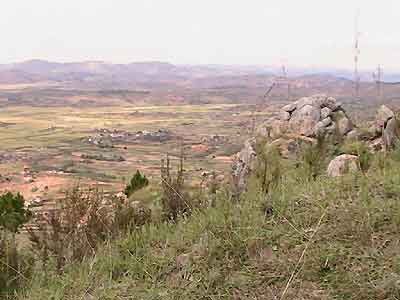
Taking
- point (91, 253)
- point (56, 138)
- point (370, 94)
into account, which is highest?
point (370, 94)

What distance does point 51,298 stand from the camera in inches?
159

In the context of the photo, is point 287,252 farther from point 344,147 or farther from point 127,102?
point 127,102

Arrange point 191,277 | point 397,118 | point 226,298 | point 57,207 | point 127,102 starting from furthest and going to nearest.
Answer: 1. point 127,102
2. point 397,118
3. point 57,207
4. point 191,277
5. point 226,298

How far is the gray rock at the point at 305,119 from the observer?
11.8 metres

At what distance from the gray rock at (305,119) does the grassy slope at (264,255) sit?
6.69m

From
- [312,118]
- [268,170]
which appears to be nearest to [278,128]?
[312,118]

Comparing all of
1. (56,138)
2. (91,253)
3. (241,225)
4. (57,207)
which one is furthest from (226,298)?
(56,138)

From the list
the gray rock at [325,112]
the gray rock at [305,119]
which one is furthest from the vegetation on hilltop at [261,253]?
the gray rock at [325,112]

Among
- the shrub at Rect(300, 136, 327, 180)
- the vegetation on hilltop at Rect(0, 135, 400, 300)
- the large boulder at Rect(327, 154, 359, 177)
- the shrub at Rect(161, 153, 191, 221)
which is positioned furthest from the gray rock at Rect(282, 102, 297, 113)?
the vegetation on hilltop at Rect(0, 135, 400, 300)

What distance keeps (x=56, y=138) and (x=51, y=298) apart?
6975 centimetres

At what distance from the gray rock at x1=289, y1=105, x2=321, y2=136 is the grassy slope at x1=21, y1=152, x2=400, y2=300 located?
669 centimetres

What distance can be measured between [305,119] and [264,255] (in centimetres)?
832

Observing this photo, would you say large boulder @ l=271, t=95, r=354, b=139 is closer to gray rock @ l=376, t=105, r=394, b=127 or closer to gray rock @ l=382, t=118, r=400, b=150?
gray rock @ l=376, t=105, r=394, b=127

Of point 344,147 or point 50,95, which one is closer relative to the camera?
point 344,147
